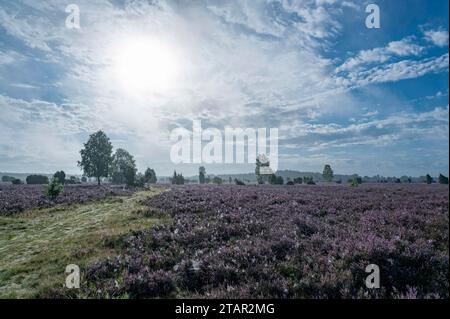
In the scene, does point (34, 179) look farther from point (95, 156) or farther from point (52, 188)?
point (52, 188)

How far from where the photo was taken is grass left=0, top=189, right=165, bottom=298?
22.2ft

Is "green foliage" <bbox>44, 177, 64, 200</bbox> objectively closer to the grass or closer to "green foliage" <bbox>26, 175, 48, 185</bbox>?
the grass

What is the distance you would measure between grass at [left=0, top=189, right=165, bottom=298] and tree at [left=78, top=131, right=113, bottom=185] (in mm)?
47920

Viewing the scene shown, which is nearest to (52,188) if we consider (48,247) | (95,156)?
(48,247)

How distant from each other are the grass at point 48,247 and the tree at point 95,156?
4792 centimetres

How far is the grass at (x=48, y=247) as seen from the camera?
677 cm

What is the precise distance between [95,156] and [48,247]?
5712 centimetres

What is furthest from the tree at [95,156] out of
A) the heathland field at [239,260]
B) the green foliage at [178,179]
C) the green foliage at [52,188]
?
the heathland field at [239,260]

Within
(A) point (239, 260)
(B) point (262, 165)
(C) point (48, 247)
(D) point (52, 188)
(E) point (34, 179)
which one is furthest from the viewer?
(B) point (262, 165)

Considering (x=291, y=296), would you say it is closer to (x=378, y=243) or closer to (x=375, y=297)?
(x=375, y=297)

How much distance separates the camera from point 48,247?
32.8ft

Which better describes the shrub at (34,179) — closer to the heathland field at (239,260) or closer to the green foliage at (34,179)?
the green foliage at (34,179)
